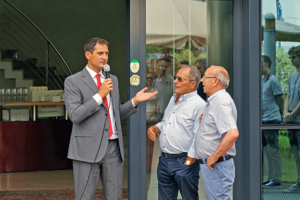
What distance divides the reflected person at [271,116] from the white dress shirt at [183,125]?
860 millimetres

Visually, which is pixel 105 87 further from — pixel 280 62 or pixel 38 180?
pixel 38 180

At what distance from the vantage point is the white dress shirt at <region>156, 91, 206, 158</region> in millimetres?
2705

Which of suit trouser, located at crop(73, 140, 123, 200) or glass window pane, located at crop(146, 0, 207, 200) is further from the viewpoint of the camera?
glass window pane, located at crop(146, 0, 207, 200)

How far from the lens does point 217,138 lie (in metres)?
2.45

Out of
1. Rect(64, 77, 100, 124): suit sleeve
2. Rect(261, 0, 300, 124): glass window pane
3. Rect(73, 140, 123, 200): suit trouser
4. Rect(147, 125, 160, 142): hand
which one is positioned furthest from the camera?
Rect(261, 0, 300, 124): glass window pane

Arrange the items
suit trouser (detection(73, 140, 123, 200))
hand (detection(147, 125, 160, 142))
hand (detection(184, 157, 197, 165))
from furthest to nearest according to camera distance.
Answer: hand (detection(147, 125, 160, 142))
hand (detection(184, 157, 197, 165))
suit trouser (detection(73, 140, 123, 200))

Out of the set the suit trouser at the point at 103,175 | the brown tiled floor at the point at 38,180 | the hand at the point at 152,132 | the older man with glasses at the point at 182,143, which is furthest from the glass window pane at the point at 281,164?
the brown tiled floor at the point at 38,180

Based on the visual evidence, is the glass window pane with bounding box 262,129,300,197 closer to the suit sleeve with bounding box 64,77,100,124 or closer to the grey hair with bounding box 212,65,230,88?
the grey hair with bounding box 212,65,230,88

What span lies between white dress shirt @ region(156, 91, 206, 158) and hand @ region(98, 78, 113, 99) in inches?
26.2

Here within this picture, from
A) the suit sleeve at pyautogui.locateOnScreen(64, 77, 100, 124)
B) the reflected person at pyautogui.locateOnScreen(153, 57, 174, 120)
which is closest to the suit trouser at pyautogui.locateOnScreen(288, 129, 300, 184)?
the reflected person at pyautogui.locateOnScreen(153, 57, 174, 120)

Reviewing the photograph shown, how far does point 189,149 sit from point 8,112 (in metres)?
4.19

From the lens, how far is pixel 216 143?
2.46 meters

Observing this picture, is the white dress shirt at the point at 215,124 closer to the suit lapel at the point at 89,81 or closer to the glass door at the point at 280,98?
the suit lapel at the point at 89,81

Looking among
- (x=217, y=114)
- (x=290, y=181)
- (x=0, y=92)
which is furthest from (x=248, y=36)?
(x=0, y=92)
